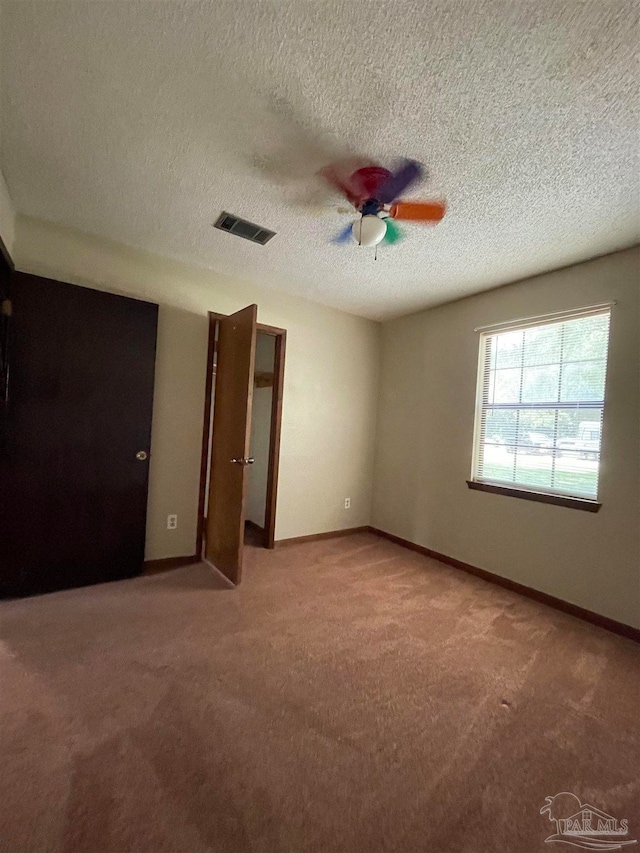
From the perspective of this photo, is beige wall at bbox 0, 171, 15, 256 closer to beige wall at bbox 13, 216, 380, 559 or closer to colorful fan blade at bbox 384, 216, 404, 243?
beige wall at bbox 13, 216, 380, 559

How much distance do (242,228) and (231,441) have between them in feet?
4.99

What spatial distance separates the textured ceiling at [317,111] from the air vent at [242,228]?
0.08 metres

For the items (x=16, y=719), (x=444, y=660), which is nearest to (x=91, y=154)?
(x=16, y=719)

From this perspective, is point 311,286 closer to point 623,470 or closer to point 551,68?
point 551,68

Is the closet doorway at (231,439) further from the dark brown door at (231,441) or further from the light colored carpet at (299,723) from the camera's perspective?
the light colored carpet at (299,723)

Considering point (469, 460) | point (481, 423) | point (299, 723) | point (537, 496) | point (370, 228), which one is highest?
point (370, 228)

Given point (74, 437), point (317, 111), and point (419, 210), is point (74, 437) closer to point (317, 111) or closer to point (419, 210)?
point (317, 111)

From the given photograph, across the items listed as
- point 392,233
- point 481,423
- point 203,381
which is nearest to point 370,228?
point 392,233

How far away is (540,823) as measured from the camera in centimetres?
114

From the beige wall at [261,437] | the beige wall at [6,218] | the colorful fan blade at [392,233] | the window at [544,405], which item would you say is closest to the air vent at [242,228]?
the colorful fan blade at [392,233]

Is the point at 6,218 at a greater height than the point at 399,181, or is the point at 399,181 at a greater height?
the point at 399,181

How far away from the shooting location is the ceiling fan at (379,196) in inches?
66.6

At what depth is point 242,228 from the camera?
7.53ft

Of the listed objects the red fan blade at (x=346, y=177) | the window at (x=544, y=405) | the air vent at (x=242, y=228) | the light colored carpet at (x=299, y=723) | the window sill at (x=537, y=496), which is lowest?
the light colored carpet at (x=299, y=723)
